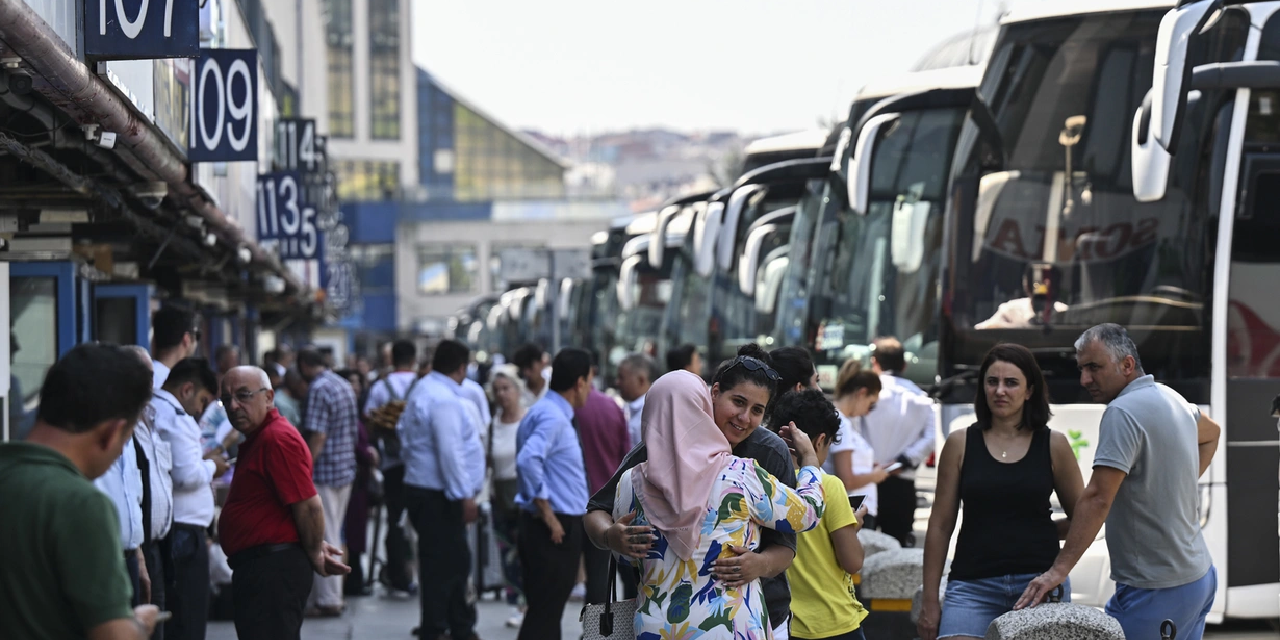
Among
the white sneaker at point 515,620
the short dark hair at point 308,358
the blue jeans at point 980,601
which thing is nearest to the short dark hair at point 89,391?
the blue jeans at point 980,601

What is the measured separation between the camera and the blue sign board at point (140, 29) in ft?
23.1

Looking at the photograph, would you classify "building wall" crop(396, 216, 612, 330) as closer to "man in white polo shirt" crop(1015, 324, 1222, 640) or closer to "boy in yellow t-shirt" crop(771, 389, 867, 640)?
"man in white polo shirt" crop(1015, 324, 1222, 640)

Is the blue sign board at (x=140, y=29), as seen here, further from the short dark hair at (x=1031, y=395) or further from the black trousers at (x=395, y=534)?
the black trousers at (x=395, y=534)

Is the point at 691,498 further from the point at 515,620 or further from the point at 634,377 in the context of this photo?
the point at 515,620

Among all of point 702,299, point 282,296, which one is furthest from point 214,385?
point 282,296

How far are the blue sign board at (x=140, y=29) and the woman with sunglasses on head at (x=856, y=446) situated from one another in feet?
10.7

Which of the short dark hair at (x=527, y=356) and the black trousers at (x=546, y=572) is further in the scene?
the short dark hair at (x=527, y=356)

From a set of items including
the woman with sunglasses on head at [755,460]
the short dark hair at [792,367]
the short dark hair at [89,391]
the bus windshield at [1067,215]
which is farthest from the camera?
the bus windshield at [1067,215]

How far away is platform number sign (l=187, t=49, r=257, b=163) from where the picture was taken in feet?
34.5

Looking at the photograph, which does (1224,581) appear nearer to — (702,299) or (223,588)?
(223,588)

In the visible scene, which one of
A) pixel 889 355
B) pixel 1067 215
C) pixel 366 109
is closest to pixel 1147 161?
pixel 1067 215

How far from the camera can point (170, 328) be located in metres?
7.98

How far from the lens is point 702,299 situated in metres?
19.7

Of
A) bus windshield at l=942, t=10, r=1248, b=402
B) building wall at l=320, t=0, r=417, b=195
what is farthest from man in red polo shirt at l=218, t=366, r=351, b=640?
building wall at l=320, t=0, r=417, b=195
